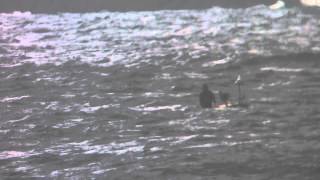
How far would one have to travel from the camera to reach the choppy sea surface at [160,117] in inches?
792

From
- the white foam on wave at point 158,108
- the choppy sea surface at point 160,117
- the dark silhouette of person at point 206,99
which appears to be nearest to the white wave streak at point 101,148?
the choppy sea surface at point 160,117

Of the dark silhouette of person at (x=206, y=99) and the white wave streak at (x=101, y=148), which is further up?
the dark silhouette of person at (x=206, y=99)

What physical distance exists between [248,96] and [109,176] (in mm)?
13359

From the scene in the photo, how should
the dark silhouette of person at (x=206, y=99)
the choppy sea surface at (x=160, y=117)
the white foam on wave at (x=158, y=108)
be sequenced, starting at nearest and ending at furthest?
1. the choppy sea surface at (x=160, y=117)
2. the dark silhouette of person at (x=206, y=99)
3. the white foam on wave at (x=158, y=108)

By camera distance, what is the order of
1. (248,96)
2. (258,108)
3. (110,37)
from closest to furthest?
(258,108) → (248,96) → (110,37)

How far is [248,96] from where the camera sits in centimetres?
3173

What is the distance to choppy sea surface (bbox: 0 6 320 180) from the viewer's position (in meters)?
20.1

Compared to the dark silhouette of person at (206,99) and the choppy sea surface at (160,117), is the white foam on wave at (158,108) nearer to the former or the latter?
the choppy sea surface at (160,117)

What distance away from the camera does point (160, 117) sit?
27.7 meters

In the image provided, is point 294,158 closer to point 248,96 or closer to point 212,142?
point 212,142

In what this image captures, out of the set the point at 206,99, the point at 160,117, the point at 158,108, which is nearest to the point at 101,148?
the point at 160,117

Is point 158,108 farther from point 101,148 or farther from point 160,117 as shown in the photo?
point 101,148

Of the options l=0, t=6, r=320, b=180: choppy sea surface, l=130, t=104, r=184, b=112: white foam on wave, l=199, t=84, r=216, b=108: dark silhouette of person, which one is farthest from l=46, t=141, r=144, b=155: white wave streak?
l=130, t=104, r=184, b=112: white foam on wave

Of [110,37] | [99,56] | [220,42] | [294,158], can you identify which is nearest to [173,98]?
[294,158]
